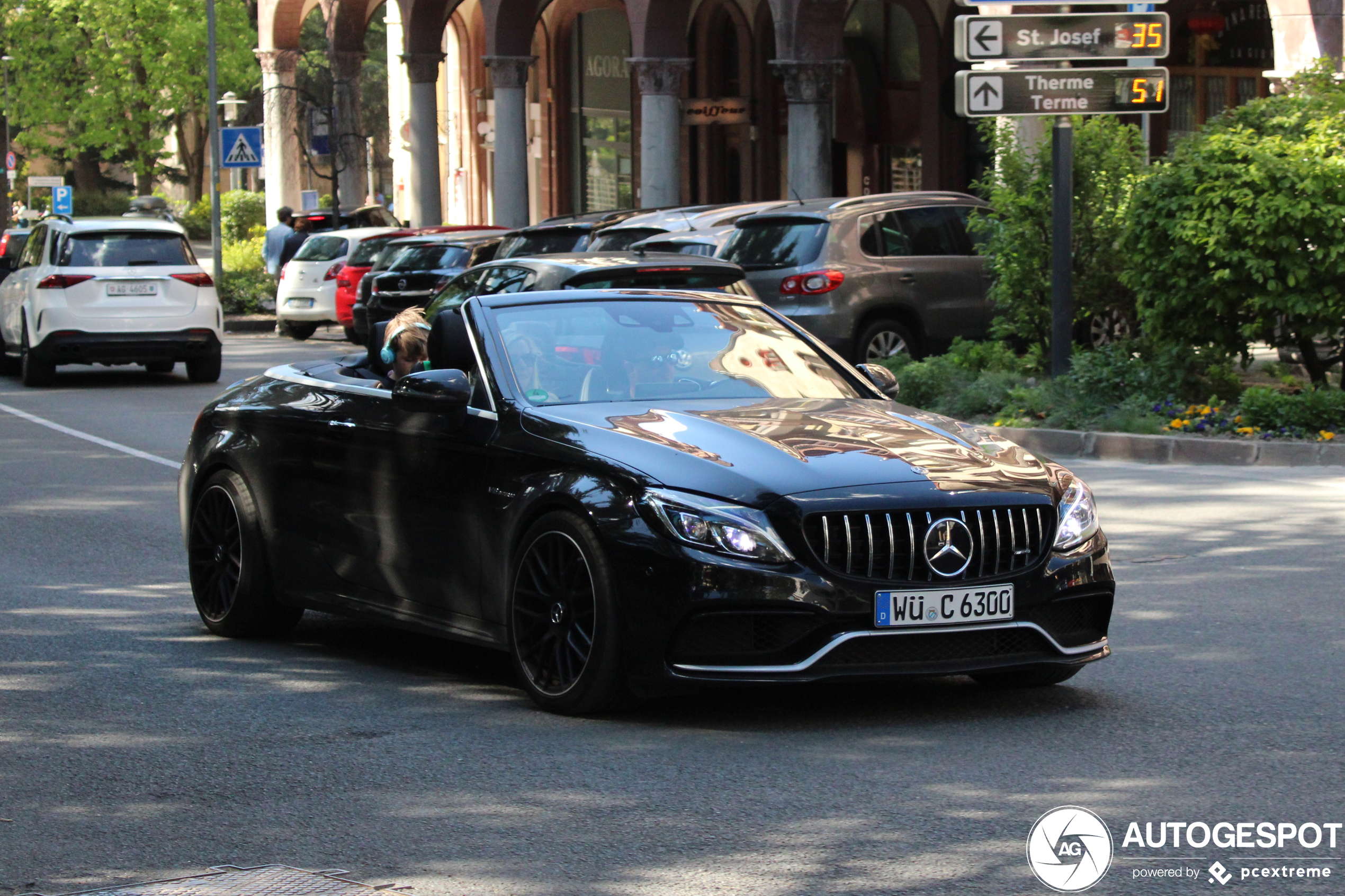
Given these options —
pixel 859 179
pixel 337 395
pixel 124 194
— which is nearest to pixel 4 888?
pixel 337 395

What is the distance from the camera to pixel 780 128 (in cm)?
3919

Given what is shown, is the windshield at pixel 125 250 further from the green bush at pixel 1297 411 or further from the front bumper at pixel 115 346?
the green bush at pixel 1297 411

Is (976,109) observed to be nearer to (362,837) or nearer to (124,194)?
(362,837)

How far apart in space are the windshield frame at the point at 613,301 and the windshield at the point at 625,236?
1100 cm

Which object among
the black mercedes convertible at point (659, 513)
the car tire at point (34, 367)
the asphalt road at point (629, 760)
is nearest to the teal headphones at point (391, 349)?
the black mercedes convertible at point (659, 513)

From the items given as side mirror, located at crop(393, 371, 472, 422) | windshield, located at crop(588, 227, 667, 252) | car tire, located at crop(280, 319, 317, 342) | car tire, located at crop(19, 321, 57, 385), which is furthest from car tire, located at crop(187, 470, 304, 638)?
car tire, located at crop(280, 319, 317, 342)

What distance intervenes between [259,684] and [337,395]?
121cm

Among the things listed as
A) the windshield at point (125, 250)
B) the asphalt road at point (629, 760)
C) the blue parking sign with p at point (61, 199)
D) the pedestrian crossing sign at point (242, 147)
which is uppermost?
the pedestrian crossing sign at point (242, 147)

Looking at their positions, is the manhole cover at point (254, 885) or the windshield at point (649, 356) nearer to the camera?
the manhole cover at point (254, 885)

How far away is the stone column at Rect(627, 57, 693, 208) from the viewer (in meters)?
31.3

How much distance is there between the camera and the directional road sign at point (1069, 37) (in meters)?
15.7

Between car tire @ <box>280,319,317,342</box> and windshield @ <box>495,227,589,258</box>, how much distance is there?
8.87 metres

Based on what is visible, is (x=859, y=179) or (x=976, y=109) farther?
(x=859, y=179)

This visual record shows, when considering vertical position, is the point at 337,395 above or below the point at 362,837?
above
